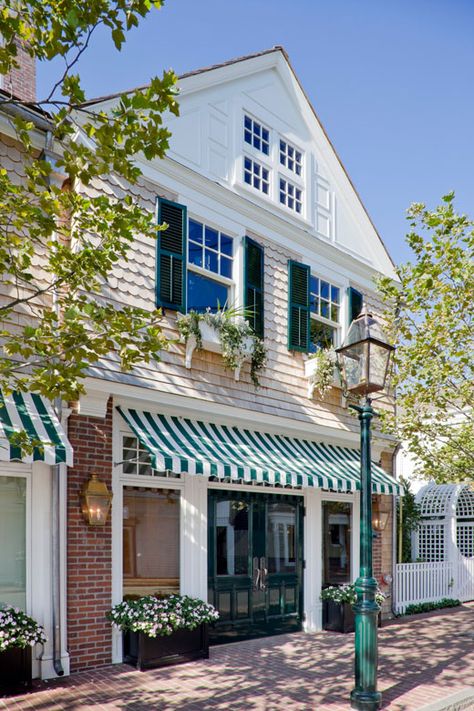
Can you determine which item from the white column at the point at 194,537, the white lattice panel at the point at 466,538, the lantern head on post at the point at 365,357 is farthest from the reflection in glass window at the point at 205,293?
the white lattice panel at the point at 466,538

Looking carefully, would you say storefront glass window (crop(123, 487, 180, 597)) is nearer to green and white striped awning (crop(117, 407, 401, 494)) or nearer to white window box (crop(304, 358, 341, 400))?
green and white striped awning (crop(117, 407, 401, 494))

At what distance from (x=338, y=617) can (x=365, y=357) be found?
632 cm

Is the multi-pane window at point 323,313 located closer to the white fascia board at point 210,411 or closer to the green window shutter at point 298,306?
the green window shutter at point 298,306

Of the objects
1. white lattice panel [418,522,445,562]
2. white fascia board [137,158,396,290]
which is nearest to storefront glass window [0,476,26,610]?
white fascia board [137,158,396,290]

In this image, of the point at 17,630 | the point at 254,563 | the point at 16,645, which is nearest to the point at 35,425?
the point at 17,630

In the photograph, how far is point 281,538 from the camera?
11.7 m

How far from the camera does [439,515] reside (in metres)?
17.7

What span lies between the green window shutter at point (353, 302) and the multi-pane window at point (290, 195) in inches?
84.4

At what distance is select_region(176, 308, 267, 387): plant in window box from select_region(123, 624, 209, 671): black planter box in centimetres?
387

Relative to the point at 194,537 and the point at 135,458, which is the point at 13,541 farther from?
the point at 194,537

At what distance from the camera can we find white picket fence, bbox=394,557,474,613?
14.5m

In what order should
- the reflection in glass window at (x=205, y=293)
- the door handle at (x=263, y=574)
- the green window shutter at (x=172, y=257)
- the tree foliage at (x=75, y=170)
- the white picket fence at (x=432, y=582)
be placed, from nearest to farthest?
1. the tree foliage at (x=75, y=170)
2. the green window shutter at (x=172, y=257)
3. the reflection in glass window at (x=205, y=293)
4. the door handle at (x=263, y=574)
5. the white picket fence at (x=432, y=582)

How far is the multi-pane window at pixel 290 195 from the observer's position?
12484mm

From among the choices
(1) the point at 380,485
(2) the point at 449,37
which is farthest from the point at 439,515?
(2) the point at 449,37
